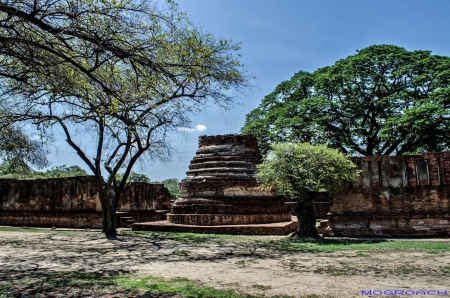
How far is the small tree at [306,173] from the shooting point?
9.91 metres

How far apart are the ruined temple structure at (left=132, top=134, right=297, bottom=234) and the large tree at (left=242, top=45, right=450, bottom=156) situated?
26.3 feet

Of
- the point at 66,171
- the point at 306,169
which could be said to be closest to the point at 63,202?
the point at 306,169

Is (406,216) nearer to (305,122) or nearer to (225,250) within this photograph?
(225,250)

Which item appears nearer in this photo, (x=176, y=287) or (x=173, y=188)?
(x=176, y=287)

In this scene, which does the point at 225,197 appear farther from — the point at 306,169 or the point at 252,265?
the point at 252,265

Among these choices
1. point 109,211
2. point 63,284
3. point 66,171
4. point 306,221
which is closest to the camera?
point 63,284

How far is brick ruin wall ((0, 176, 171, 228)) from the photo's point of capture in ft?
51.9

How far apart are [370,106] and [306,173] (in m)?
13.2

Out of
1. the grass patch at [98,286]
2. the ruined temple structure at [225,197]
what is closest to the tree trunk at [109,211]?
the ruined temple structure at [225,197]

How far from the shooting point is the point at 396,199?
10.6m

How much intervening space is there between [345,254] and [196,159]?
324 inches

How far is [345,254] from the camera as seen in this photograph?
7.67 meters

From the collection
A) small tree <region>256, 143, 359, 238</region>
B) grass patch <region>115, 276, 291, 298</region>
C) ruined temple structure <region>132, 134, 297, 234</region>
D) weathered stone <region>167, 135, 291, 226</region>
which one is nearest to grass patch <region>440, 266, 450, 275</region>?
grass patch <region>115, 276, 291, 298</region>

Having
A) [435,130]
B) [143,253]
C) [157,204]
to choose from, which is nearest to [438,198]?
[143,253]
